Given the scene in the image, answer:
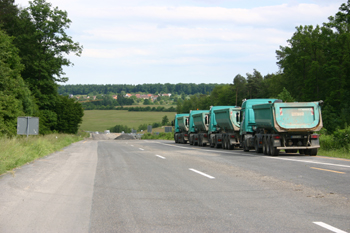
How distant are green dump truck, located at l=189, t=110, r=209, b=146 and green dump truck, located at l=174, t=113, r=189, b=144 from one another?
287cm

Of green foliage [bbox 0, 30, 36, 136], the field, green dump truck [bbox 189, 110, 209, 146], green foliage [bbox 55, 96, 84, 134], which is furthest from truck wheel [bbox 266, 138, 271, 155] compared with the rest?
the field

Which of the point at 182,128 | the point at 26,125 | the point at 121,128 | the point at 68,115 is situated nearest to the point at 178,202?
the point at 26,125

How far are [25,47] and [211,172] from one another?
165 ft

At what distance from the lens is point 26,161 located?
1555cm

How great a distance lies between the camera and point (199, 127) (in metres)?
36.6

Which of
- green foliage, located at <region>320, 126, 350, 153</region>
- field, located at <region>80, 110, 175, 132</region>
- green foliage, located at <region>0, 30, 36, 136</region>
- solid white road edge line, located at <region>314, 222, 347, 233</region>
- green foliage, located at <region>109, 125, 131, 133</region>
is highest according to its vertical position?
green foliage, located at <region>0, 30, 36, 136</region>

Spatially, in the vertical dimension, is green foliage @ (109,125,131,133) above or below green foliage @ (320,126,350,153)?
below

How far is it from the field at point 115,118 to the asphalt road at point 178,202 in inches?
5638

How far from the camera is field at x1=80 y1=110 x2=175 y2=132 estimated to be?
154875 millimetres

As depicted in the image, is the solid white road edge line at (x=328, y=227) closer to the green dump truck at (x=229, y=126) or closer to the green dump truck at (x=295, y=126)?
the green dump truck at (x=295, y=126)

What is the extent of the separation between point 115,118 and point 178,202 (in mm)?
159524

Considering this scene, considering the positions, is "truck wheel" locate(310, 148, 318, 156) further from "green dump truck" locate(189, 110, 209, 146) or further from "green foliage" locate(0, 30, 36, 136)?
"green foliage" locate(0, 30, 36, 136)

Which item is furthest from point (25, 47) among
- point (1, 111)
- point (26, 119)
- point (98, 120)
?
point (98, 120)

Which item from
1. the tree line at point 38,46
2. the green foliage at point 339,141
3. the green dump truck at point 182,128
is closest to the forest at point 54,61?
the tree line at point 38,46
